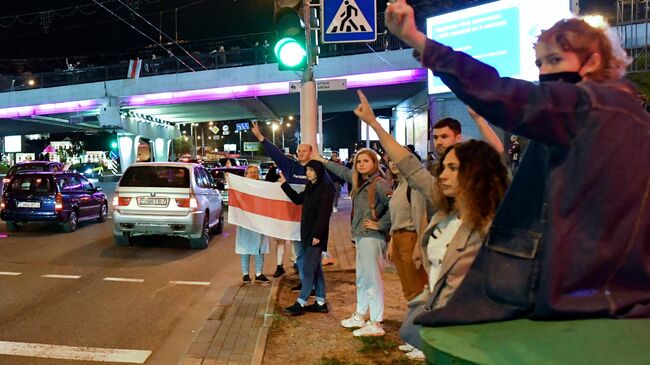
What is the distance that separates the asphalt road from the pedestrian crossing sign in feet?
13.3

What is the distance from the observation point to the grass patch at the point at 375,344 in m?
5.22

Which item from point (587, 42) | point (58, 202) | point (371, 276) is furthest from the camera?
point (58, 202)

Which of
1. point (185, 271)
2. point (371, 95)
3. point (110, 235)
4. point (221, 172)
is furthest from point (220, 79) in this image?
point (185, 271)

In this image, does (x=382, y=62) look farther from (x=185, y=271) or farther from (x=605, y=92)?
(x=605, y=92)

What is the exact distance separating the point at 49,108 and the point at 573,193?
3880 centimetres

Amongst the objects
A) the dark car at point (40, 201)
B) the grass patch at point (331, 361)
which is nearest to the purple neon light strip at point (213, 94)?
the dark car at point (40, 201)

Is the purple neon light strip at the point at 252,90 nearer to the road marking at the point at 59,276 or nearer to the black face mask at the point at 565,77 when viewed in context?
the road marking at the point at 59,276

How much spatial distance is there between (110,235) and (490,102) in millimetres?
13458

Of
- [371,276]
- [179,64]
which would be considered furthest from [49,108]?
[371,276]

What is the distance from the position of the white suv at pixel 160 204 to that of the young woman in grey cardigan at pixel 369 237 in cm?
636

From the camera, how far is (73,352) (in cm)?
546

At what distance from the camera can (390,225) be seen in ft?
19.1

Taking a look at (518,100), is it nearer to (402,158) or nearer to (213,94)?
(402,158)

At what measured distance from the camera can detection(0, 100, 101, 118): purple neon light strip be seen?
34.3 metres
